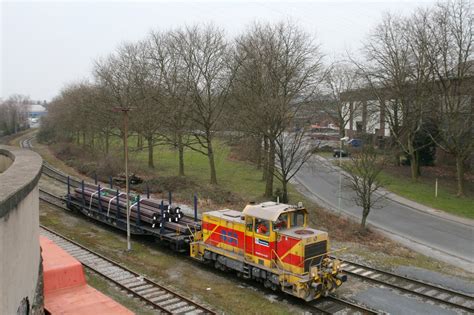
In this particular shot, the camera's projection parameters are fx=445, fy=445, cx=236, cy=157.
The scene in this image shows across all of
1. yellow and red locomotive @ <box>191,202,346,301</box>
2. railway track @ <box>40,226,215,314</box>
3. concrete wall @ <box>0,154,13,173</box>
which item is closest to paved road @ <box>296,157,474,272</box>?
yellow and red locomotive @ <box>191,202,346,301</box>

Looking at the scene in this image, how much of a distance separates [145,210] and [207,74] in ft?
61.1

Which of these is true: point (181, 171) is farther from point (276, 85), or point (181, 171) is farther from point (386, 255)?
point (386, 255)

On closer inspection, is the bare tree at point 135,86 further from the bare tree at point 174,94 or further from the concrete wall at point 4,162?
the concrete wall at point 4,162

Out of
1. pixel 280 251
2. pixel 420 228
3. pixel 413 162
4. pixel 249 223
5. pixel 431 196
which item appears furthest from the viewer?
pixel 413 162

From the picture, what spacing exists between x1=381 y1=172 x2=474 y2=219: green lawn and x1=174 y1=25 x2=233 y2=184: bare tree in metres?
14.8

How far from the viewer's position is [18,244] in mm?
8891

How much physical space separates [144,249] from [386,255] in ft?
37.7

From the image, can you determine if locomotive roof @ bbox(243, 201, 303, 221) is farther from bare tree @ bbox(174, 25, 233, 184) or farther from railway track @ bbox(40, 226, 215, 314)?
bare tree @ bbox(174, 25, 233, 184)

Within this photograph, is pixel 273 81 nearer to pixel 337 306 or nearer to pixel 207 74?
pixel 207 74

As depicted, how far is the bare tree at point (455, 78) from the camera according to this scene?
36125 mm

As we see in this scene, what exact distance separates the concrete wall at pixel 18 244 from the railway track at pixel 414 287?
11.8 m

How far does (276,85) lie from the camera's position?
30797 mm

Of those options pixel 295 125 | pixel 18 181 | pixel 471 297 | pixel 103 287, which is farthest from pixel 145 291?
pixel 295 125

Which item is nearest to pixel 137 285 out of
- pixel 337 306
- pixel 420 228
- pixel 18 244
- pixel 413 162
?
pixel 337 306
